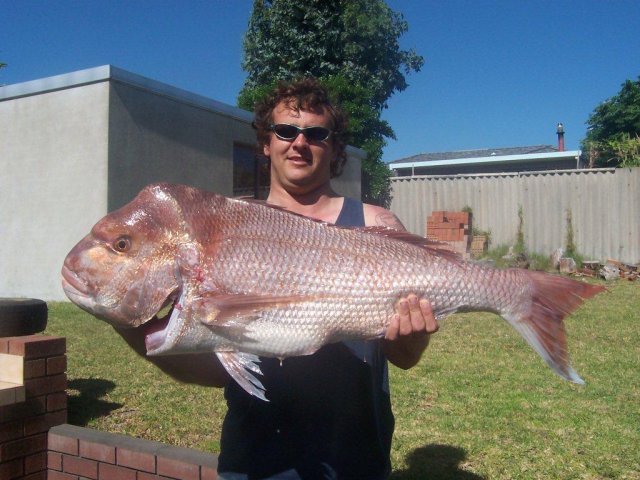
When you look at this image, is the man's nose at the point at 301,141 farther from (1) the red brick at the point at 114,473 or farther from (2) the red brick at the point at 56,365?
(2) the red brick at the point at 56,365

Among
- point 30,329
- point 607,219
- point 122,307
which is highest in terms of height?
point 607,219

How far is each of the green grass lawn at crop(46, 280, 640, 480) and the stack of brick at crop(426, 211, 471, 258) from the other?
906cm

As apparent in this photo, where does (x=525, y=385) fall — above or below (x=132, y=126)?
below

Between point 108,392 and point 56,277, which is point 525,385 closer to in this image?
point 108,392

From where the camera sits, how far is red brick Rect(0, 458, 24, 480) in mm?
3828

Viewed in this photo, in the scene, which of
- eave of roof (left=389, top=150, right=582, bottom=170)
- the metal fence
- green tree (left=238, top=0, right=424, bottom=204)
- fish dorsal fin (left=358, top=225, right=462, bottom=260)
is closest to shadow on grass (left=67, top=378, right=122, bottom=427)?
fish dorsal fin (left=358, top=225, right=462, bottom=260)

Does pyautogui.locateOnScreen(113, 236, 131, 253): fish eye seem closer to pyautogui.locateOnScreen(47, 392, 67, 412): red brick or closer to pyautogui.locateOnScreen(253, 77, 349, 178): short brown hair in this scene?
pyautogui.locateOnScreen(253, 77, 349, 178): short brown hair

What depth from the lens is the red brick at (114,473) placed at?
3.68 m

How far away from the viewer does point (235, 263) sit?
79.8 inches

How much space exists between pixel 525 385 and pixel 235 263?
445cm

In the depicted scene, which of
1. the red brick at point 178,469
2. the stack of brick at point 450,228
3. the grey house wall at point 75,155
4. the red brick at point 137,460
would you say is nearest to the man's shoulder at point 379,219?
the red brick at point 178,469

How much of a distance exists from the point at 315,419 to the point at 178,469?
1.61 meters

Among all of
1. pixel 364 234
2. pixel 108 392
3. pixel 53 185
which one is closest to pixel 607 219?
pixel 53 185

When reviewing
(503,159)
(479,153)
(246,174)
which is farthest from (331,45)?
(479,153)
